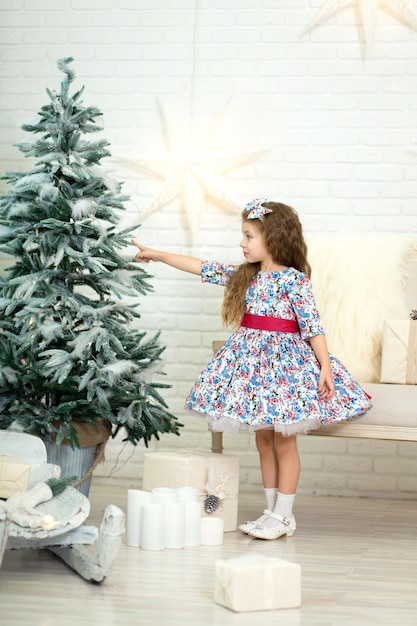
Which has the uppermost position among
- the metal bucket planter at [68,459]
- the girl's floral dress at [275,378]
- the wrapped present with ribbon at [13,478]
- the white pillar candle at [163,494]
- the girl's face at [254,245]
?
the girl's face at [254,245]

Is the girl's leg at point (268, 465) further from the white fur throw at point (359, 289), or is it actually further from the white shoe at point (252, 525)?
the white fur throw at point (359, 289)

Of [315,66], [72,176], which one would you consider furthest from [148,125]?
[72,176]

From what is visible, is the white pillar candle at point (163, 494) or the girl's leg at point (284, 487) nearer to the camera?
the white pillar candle at point (163, 494)

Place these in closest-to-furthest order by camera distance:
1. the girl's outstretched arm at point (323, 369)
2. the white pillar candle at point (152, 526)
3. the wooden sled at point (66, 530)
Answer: the wooden sled at point (66, 530), the white pillar candle at point (152, 526), the girl's outstretched arm at point (323, 369)

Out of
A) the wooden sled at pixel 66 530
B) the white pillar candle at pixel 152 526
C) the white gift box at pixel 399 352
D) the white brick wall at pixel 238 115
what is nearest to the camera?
the wooden sled at pixel 66 530

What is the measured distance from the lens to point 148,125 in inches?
143

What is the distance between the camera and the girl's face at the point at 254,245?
2799 millimetres

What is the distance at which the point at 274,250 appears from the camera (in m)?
2.79

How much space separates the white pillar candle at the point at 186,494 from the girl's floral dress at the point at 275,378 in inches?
7.8

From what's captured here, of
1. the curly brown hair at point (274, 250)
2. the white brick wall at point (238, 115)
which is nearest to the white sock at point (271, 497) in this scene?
the curly brown hair at point (274, 250)

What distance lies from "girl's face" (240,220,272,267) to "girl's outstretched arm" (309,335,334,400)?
0.29 m

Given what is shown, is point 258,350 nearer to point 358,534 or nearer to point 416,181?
point 358,534

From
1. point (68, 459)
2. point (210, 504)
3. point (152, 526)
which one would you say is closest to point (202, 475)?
point (210, 504)

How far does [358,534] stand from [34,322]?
3.78 ft
